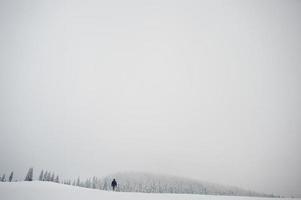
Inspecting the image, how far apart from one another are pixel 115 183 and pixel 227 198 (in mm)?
11489

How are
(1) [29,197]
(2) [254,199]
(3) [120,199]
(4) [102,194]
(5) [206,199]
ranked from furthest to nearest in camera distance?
(2) [254,199] < (5) [206,199] < (4) [102,194] < (3) [120,199] < (1) [29,197]

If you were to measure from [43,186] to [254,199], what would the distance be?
663 inches

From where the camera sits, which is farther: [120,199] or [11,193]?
[120,199]

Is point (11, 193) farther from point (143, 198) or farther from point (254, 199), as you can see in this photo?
point (254, 199)

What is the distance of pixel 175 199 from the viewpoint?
1736 centimetres

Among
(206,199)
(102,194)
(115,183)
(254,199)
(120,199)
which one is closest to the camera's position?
(120,199)

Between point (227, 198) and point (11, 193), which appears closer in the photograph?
point (11, 193)

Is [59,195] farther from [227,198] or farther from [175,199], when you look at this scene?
[227,198]

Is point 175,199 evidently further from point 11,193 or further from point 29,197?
point 11,193

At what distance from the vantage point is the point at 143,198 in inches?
655

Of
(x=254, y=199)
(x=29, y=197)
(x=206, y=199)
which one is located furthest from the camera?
(x=254, y=199)

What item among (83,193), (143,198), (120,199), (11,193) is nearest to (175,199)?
(143,198)

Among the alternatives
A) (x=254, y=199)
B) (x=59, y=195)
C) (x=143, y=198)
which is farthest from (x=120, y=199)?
(x=254, y=199)

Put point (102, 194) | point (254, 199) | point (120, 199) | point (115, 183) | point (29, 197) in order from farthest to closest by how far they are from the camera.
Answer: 1. point (115, 183)
2. point (254, 199)
3. point (102, 194)
4. point (120, 199)
5. point (29, 197)
